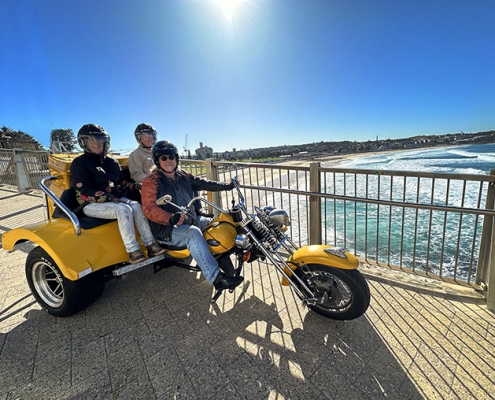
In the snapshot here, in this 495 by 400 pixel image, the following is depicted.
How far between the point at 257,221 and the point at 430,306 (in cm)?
185

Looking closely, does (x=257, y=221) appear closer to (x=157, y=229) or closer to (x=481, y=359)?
(x=157, y=229)

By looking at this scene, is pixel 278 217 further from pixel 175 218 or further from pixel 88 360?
pixel 88 360

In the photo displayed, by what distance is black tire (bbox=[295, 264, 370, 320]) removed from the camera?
209cm

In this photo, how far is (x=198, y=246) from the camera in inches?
92.4

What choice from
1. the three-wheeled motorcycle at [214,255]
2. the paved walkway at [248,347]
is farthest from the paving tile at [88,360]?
the three-wheeled motorcycle at [214,255]

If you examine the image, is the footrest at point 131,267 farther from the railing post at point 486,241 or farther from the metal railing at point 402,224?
the railing post at point 486,241

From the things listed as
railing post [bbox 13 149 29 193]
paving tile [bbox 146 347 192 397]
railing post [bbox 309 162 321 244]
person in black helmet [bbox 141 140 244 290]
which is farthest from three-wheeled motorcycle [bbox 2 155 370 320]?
railing post [bbox 13 149 29 193]

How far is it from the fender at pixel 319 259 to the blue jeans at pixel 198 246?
67 cm

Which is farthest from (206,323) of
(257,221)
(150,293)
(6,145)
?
(6,145)

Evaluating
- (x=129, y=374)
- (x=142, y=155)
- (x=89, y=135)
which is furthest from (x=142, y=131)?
(x=129, y=374)

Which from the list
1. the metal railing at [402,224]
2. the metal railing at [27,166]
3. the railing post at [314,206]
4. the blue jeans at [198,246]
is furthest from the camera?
the metal railing at [27,166]

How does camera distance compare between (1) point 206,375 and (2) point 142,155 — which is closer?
(1) point 206,375

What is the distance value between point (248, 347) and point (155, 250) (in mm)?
1238

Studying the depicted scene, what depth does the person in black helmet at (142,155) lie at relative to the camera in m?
3.34
